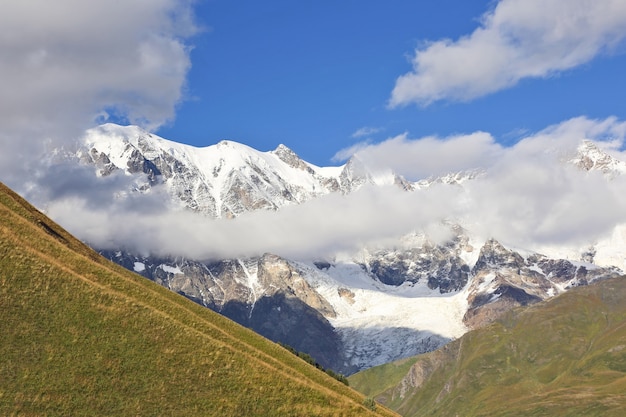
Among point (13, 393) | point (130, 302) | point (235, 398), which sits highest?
point (130, 302)

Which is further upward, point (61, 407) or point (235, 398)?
point (235, 398)

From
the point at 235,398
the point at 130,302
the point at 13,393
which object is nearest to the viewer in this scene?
the point at 13,393

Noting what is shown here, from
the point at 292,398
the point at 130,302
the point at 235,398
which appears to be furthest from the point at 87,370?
the point at 292,398

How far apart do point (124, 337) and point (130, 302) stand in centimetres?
458

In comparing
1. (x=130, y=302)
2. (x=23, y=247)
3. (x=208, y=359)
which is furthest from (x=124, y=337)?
(x=23, y=247)

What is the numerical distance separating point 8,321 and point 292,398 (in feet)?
99.4

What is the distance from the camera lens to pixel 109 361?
69500 millimetres

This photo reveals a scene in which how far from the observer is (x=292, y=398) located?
7081cm

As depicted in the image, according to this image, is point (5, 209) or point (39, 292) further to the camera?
point (5, 209)

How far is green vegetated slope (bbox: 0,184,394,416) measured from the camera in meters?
66.9

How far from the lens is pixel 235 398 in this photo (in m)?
69.4

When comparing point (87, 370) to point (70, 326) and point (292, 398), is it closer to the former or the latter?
point (70, 326)

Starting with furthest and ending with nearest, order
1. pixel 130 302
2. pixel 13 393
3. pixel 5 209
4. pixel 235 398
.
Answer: pixel 5 209
pixel 130 302
pixel 235 398
pixel 13 393

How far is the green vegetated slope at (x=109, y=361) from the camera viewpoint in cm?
→ 6688
